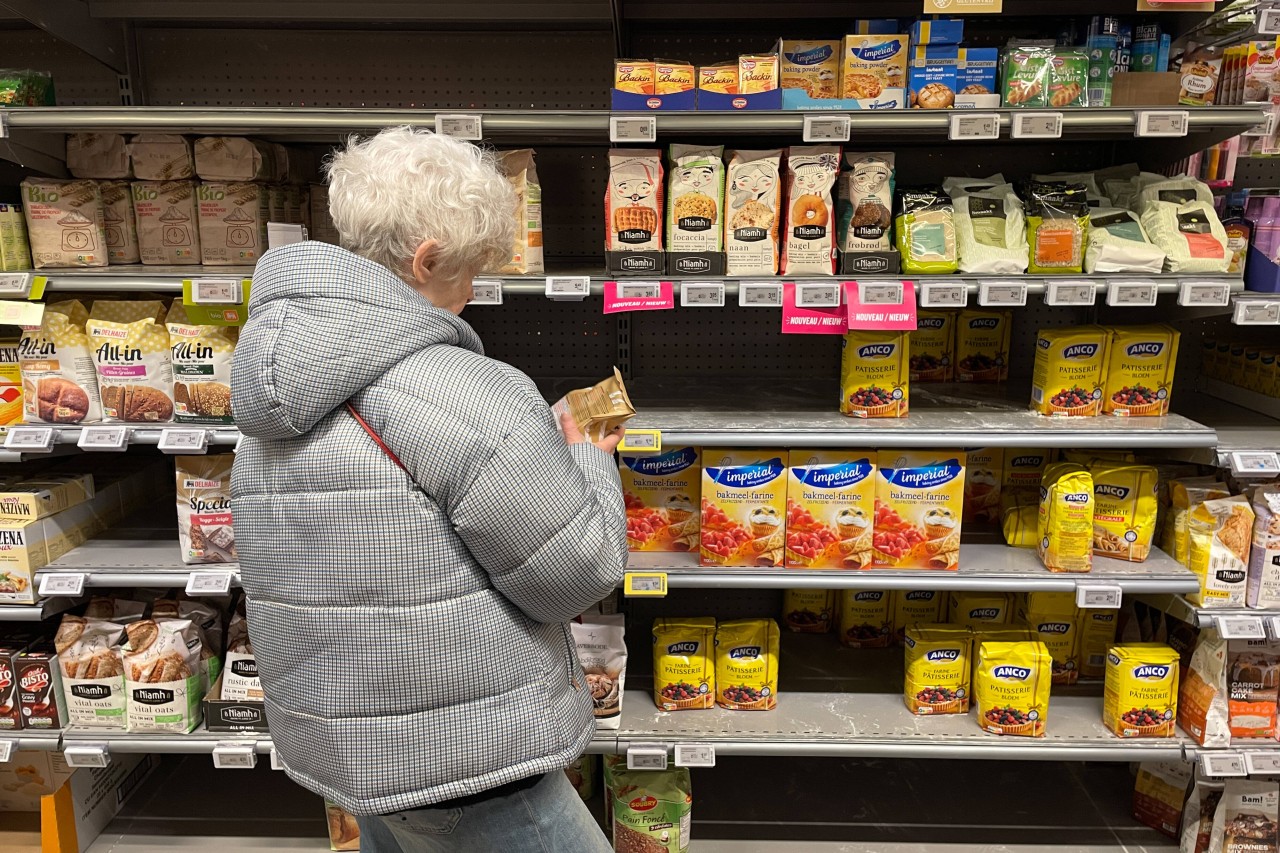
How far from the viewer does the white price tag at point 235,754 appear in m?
2.42

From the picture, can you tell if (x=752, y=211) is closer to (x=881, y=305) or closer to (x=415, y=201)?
(x=881, y=305)

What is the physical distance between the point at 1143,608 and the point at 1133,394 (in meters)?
0.73

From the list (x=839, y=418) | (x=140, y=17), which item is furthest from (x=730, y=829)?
(x=140, y=17)

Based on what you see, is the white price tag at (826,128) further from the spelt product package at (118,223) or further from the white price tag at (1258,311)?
the spelt product package at (118,223)

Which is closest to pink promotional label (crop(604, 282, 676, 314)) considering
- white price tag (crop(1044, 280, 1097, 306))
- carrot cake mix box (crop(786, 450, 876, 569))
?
carrot cake mix box (crop(786, 450, 876, 569))

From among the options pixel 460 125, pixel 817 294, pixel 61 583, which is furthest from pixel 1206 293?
pixel 61 583

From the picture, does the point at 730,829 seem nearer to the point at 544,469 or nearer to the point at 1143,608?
the point at 1143,608

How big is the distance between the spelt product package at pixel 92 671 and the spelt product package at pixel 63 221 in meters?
1.01

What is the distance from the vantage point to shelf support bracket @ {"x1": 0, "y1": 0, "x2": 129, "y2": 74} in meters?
2.23

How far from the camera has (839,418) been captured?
7.82 feet

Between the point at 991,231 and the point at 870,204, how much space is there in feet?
1.05

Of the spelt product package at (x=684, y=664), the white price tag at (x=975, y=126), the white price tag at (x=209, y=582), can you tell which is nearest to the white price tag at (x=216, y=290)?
the white price tag at (x=209, y=582)

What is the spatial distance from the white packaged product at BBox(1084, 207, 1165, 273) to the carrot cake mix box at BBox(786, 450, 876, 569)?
74 centimetres

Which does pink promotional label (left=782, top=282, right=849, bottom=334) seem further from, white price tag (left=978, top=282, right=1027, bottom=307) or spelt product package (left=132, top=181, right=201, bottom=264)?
spelt product package (left=132, top=181, right=201, bottom=264)
